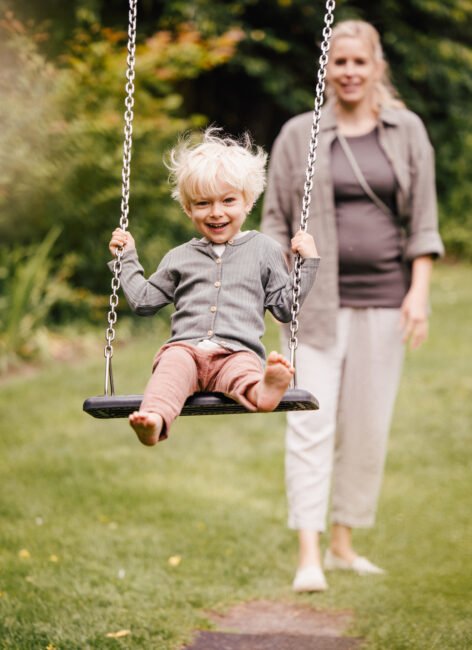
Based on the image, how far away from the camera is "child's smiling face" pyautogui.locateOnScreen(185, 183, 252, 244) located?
8.80ft

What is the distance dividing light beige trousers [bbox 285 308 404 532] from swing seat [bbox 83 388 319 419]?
1.14 m

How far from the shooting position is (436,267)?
636 inches

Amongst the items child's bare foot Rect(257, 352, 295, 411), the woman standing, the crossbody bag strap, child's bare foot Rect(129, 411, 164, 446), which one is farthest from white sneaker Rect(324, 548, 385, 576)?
child's bare foot Rect(129, 411, 164, 446)

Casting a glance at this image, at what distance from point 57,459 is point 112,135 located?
430cm

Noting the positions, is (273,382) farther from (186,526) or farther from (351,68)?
(186,526)

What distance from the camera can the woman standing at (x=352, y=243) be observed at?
11.8 ft

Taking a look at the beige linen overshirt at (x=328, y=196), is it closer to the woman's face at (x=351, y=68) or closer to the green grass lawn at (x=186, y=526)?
the woman's face at (x=351, y=68)

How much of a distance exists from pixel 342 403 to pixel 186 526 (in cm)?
121

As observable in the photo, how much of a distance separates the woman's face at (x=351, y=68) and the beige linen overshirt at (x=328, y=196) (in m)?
0.14

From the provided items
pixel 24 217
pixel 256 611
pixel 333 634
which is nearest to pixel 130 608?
pixel 256 611

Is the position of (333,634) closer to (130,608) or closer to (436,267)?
(130,608)

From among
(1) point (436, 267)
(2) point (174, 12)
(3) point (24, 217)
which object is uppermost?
(2) point (174, 12)

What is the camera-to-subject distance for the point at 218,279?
2725 mm

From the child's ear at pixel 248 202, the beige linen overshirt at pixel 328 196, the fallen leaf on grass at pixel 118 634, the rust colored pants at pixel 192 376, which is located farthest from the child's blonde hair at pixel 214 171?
the fallen leaf on grass at pixel 118 634
